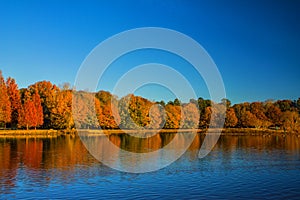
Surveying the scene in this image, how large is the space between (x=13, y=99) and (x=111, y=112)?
2592 cm

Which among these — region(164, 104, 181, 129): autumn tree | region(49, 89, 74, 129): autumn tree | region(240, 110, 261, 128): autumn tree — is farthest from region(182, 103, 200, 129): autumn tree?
region(49, 89, 74, 129): autumn tree

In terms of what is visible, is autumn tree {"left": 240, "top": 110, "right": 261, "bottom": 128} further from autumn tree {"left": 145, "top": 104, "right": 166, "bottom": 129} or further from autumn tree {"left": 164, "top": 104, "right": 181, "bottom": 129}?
autumn tree {"left": 145, "top": 104, "right": 166, "bottom": 129}

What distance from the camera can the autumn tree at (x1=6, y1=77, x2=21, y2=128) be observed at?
7112 centimetres

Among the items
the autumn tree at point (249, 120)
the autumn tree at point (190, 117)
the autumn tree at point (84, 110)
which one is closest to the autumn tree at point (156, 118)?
the autumn tree at point (190, 117)

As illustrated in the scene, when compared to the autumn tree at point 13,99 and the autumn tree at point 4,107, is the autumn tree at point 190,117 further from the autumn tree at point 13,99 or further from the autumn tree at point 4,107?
the autumn tree at point 4,107

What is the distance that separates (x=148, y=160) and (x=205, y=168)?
22.6ft

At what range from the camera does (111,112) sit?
8875 cm

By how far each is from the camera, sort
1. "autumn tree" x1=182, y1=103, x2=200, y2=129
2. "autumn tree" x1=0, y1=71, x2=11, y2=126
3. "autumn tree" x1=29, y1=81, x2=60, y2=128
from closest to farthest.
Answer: "autumn tree" x1=0, y1=71, x2=11, y2=126 < "autumn tree" x1=29, y1=81, x2=60, y2=128 < "autumn tree" x1=182, y1=103, x2=200, y2=129

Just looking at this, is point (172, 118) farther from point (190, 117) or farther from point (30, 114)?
point (30, 114)

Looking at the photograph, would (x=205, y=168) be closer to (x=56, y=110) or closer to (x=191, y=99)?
(x=56, y=110)

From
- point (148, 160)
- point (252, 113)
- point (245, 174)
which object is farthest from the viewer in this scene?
point (252, 113)

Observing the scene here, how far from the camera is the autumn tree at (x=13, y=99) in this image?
233 ft

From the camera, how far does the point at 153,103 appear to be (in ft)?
357

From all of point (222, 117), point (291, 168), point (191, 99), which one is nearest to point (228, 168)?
point (291, 168)
